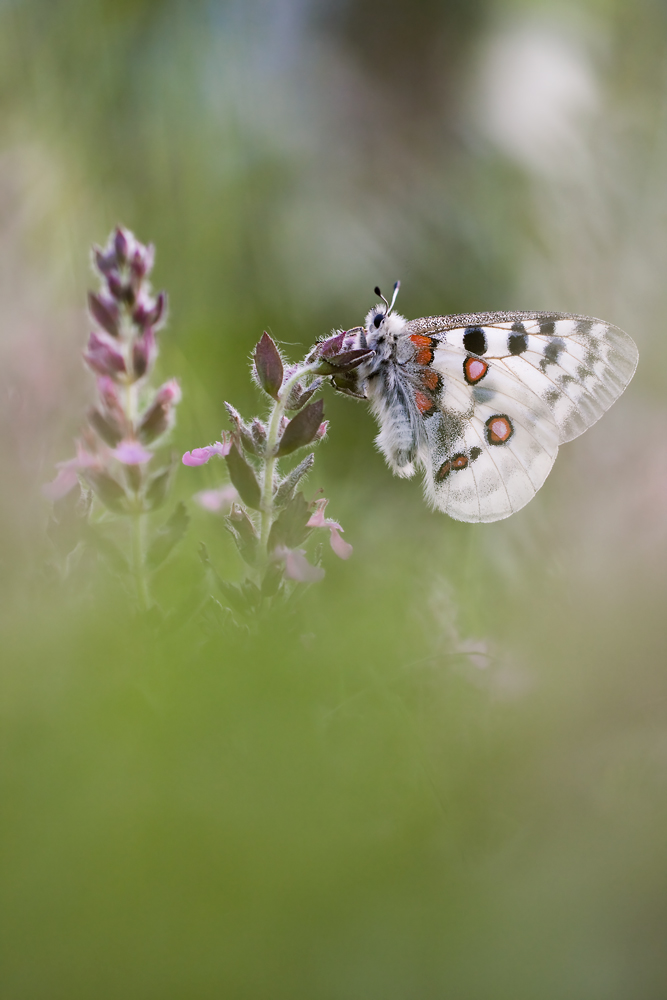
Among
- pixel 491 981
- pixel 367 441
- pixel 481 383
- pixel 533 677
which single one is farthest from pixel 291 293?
pixel 491 981

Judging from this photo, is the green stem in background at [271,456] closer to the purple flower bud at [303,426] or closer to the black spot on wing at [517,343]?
the purple flower bud at [303,426]

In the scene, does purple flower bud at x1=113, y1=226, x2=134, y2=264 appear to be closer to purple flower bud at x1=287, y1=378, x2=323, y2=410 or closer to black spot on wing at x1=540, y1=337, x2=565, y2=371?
purple flower bud at x1=287, y1=378, x2=323, y2=410

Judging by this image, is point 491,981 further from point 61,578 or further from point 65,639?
point 61,578

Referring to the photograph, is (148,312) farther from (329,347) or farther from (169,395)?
(329,347)

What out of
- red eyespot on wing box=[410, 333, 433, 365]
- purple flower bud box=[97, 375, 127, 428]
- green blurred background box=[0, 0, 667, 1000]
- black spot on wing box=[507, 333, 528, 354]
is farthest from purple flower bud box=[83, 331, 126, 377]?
black spot on wing box=[507, 333, 528, 354]

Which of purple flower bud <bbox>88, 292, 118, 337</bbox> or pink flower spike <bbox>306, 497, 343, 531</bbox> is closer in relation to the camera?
purple flower bud <bbox>88, 292, 118, 337</bbox>
